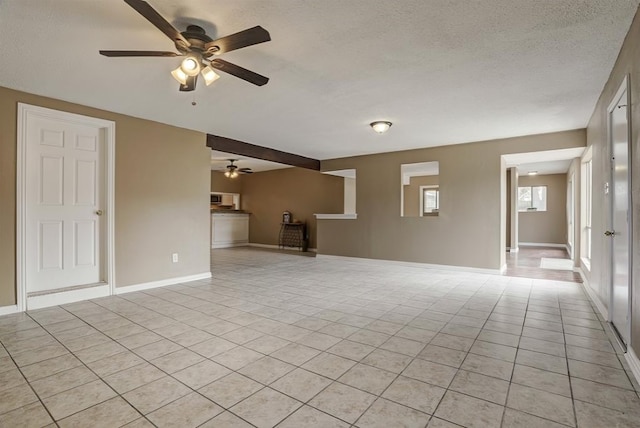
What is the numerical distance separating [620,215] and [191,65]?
3525 millimetres

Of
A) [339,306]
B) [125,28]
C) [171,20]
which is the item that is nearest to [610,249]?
[339,306]

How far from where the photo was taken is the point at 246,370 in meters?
2.16

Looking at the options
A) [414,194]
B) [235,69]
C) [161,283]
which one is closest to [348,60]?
[235,69]

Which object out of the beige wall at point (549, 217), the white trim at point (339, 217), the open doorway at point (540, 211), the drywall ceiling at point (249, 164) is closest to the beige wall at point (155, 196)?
the white trim at point (339, 217)

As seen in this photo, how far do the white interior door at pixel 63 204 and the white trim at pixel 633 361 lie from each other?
17.3 ft

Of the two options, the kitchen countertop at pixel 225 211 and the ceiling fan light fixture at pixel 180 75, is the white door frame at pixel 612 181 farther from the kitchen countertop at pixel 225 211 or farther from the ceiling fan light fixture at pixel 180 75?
the kitchen countertop at pixel 225 211

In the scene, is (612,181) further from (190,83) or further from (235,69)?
(190,83)

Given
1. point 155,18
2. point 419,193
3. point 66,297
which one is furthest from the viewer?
point 419,193

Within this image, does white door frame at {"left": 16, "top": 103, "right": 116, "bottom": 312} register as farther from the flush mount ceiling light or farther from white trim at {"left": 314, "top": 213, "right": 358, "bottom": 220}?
white trim at {"left": 314, "top": 213, "right": 358, "bottom": 220}

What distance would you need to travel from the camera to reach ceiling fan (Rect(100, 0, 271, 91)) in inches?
78.0

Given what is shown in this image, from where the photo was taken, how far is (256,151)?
619 cm

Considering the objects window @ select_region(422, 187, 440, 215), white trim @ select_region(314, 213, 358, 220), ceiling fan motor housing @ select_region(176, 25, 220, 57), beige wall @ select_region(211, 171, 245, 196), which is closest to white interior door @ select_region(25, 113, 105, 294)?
ceiling fan motor housing @ select_region(176, 25, 220, 57)

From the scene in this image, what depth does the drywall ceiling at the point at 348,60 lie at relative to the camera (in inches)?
82.9

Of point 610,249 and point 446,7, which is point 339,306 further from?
point 446,7
